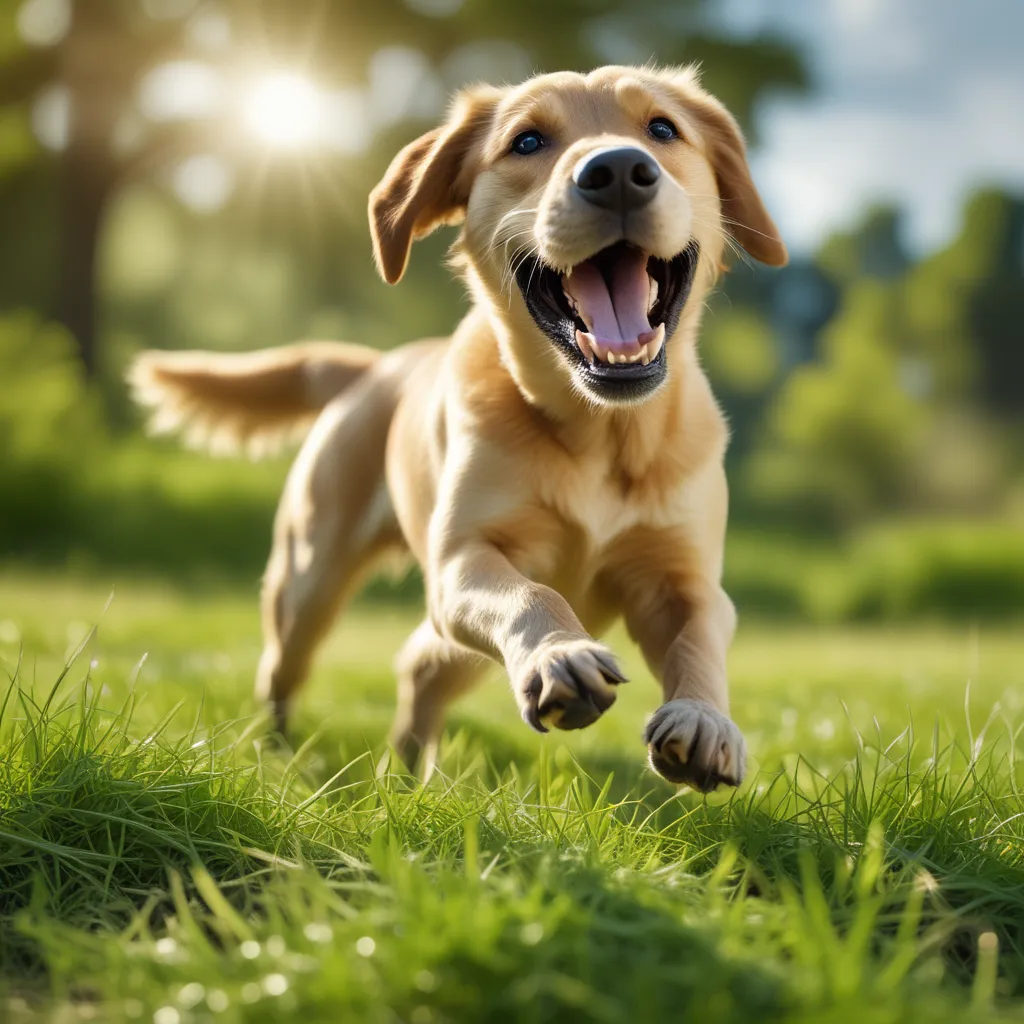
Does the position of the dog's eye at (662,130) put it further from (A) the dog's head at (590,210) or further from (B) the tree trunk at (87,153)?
(B) the tree trunk at (87,153)

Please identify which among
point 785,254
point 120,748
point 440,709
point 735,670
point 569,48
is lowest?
point 735,670

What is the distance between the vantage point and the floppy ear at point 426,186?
354 centimetres

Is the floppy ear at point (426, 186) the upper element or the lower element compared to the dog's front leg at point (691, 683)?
upper

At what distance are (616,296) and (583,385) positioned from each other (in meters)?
0.27

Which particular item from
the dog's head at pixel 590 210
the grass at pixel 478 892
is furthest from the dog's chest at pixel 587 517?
the grass at pixel 478 892

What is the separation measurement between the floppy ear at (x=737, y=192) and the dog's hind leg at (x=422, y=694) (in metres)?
1.71

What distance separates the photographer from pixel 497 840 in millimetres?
2514

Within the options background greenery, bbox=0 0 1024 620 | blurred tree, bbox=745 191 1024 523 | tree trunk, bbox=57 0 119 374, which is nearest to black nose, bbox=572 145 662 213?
background greenery, bbox=0 0 1024 620

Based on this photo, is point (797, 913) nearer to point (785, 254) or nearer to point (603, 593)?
point (603, 593)

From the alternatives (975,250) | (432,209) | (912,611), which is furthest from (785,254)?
(975,250)

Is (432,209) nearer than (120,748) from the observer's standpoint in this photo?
No

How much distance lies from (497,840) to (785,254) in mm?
1996

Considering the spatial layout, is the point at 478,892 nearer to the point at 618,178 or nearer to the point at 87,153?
the point at 618,178

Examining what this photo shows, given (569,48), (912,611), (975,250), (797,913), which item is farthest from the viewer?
(975,250)
